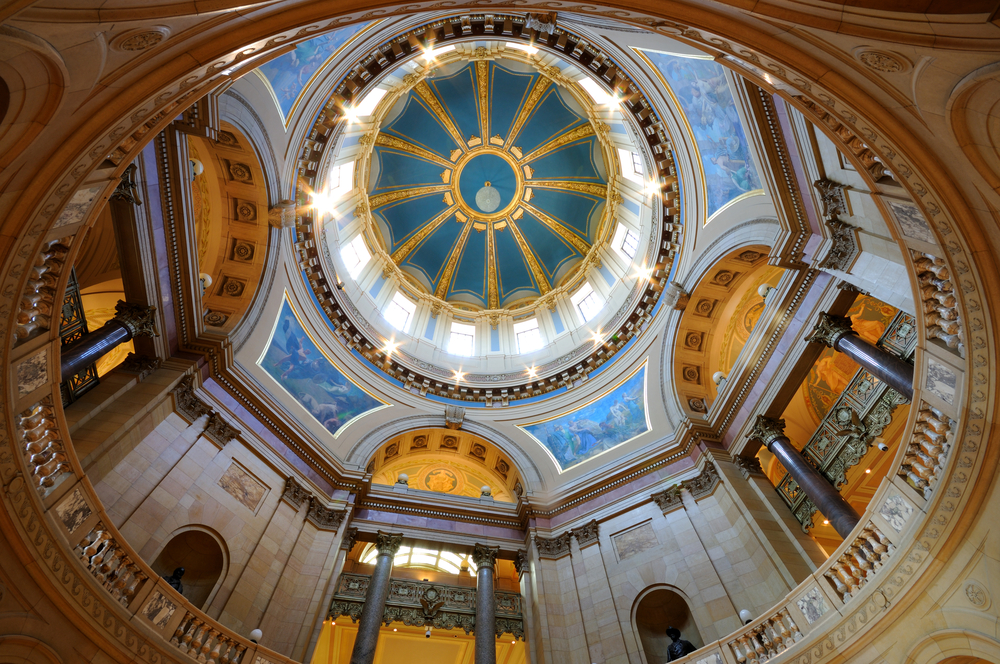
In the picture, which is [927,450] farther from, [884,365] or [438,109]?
[438,109]

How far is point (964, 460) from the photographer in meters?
6.84

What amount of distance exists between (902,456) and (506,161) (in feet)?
78.8

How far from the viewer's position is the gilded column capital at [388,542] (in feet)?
46.9

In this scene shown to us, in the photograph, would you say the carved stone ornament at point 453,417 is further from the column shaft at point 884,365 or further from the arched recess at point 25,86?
the arched recess at point 25,86

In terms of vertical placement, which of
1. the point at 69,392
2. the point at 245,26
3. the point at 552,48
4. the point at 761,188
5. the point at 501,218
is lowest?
the point at 245,26

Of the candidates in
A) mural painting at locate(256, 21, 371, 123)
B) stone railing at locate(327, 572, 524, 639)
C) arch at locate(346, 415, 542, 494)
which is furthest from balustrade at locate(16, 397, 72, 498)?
mural painting at locate(256, 21, 371, 123)

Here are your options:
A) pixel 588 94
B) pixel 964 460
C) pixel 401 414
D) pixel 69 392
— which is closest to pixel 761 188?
pixel 964 460

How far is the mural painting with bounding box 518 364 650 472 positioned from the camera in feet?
57.3

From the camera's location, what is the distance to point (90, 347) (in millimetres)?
10398

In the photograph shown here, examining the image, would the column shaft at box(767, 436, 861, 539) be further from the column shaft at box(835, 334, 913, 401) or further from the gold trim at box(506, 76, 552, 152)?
the gold trim at box(506, 76, 552, 152)

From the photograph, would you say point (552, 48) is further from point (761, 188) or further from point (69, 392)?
point (69, 392)

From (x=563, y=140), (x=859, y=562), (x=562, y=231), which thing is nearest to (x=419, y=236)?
(x=562, y=231)

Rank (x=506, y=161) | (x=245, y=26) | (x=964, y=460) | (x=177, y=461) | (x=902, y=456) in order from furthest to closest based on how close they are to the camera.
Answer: (x=506, y=161) → (x=177, y=461) → (x=902, y=456) → (x=964, y=460) → (x=245, y=26)

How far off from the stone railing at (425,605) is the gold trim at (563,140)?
66.3ft
